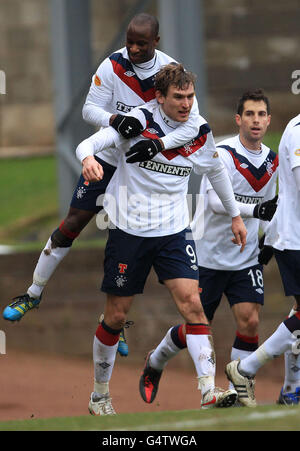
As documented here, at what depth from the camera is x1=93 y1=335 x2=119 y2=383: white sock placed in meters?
8.08

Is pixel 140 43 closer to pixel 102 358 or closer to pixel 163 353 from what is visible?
pixel 102 358

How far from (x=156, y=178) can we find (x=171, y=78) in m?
0.63

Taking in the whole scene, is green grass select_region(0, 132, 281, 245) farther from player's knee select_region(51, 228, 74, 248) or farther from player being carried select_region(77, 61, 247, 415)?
player being carried select_region(77, 61, 247, 415)

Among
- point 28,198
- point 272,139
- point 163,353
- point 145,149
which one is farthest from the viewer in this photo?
point 28,198

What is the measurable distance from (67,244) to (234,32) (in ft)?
39.1

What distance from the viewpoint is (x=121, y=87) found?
7672 millimetres

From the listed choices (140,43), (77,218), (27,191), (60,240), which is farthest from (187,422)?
(27,191)

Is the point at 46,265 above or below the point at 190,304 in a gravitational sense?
below

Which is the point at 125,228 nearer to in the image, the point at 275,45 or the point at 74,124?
the point at 74,124

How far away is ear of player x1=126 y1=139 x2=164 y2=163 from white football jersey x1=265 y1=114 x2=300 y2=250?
84cm


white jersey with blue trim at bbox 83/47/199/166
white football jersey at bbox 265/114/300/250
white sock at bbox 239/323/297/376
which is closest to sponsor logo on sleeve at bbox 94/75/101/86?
white jersey with blue trim at bbox 83/47/199/166

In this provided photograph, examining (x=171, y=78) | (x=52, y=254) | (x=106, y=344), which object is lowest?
(x=106, y=344)

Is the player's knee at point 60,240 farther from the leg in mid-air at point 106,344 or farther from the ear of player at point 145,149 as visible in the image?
the ear of player at point 145,149

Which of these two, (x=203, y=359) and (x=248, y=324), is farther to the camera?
(x=248, y=324)
